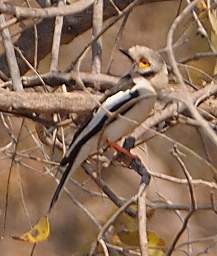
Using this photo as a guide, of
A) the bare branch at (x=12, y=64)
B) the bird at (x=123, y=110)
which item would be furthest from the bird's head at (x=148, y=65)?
the bare branch at (x=12, y=64)

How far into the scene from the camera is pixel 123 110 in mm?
1760

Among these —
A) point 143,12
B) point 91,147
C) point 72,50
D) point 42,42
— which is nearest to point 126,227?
point 91,147

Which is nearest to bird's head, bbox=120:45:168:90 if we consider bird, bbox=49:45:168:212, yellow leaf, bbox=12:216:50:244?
bird, bbox=49:45:168:212

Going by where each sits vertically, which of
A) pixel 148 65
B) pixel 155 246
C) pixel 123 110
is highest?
pixel 148 65

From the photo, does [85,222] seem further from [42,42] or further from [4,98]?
[4,98]

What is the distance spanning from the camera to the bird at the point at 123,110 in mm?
1783

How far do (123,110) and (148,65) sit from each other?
24 cm

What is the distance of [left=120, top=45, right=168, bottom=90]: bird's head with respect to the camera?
6.34ft

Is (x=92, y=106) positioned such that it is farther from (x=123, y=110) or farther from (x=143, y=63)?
(x=143, y=63)

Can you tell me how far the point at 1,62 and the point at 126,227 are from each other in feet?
2.22

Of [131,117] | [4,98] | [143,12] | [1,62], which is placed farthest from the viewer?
[143,12]

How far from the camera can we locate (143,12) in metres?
4.87

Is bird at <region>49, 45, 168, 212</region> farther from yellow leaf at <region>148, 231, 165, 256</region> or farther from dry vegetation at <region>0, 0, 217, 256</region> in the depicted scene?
yellow leaf at <region>148, 231, 165, 256</region>

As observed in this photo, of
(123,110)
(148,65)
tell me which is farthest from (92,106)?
(148,65)
